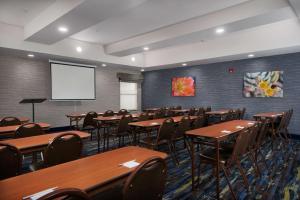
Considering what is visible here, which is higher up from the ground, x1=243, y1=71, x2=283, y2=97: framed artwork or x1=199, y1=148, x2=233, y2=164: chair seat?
x1=243, y1=71, x2=283, y2=97: framed artwork

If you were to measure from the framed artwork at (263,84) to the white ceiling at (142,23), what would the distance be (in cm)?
76

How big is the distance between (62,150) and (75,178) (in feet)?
2.94

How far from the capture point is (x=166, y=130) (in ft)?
12.4

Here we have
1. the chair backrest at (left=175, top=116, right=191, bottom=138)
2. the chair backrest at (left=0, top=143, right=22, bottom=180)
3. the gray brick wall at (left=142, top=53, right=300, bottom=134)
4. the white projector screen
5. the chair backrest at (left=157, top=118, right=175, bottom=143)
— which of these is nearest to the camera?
the chair backrest at (left=0, top=143, right=22, bottom=180)

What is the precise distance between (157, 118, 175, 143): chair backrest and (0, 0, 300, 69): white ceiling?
7.16 ft

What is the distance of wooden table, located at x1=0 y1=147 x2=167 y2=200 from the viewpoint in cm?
125

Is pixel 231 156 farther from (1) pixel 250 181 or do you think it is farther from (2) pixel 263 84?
(2) pixel 263 84

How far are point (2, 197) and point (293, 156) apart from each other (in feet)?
16.4

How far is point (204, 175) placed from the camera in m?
3.27

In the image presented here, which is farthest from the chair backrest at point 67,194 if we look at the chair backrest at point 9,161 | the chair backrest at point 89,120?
the chair backrest at point 89,120

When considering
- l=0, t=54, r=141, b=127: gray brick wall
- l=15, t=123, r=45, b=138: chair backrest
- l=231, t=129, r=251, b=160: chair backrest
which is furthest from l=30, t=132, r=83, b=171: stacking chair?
l=0, t=54, r=141, b=127: gray brick wall

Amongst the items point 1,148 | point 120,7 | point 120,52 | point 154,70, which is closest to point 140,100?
point 154,70

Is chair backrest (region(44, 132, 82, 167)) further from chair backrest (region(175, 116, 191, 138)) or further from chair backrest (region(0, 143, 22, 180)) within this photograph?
chair backrest (region(175, 116, 191, 138))

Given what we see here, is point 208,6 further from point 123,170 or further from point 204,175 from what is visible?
point 123,170
